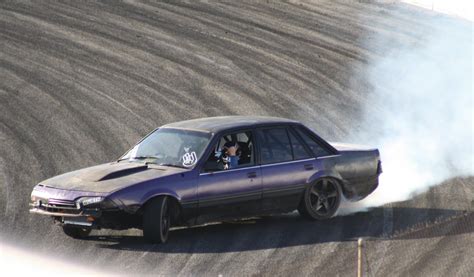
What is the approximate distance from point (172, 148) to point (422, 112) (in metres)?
7.98

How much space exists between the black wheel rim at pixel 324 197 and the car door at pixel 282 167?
0.80ft

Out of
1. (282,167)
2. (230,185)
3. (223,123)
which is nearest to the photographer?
(230,185)

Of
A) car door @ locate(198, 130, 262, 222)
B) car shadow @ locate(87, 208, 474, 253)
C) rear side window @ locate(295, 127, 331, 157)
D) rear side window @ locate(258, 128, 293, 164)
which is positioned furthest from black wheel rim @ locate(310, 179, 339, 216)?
Answer: car door @ locate(198, 130, 262, 222)

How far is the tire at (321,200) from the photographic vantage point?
1326 cm

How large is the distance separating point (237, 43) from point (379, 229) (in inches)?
477

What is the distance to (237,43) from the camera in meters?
24.3

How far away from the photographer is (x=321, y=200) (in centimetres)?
1344

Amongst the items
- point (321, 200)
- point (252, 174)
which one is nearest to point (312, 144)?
point (321, 200)

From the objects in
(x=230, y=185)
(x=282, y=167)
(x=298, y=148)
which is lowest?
(x=230, y=185)

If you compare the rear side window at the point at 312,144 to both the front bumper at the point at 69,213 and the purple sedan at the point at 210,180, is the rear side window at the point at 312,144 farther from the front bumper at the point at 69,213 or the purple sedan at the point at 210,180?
the front bumper at the point at 69,213

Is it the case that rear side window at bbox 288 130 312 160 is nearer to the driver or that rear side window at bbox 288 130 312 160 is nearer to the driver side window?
the driver side window

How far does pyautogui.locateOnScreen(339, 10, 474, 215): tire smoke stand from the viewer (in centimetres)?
1575

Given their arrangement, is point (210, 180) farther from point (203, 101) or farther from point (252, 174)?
point (203, 101)

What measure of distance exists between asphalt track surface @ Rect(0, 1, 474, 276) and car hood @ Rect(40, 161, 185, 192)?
2.13ft
